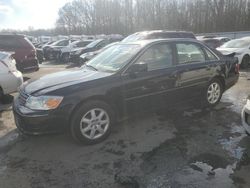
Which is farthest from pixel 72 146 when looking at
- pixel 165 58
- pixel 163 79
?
pixel 165 58

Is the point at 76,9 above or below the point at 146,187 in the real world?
above

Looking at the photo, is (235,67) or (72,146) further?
(235,67)

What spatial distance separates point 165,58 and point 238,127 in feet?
6.08

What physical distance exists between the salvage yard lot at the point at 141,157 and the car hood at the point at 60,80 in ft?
3.05

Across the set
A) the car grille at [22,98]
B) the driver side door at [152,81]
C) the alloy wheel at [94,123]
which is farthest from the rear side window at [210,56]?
the car grille at [22,98]

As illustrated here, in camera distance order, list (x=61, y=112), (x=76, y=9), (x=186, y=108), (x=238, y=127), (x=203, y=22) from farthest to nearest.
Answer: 1. (x=76, y=9)
2. (x=203, y=22)
3. (x=186, y=108)
4. (x=238, y=127)
5. (x=61, y=112)

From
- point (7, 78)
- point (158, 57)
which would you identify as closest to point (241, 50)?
point (158, 57)

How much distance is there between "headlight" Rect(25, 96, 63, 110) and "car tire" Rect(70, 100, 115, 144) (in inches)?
12.9

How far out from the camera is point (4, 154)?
14.0 feet

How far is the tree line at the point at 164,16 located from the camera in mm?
39812

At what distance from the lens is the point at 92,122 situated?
435 centimetres

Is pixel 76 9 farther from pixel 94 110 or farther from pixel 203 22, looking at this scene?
pixel 94 110

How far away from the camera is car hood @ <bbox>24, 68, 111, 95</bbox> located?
4266 mm

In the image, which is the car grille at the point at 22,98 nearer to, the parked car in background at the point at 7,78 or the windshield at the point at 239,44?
the parked car in background at the point at 7,78
